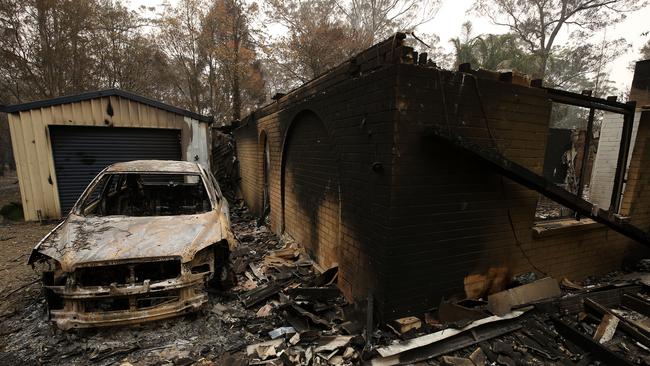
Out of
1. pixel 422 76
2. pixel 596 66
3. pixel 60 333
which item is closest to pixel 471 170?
pixel 422 76

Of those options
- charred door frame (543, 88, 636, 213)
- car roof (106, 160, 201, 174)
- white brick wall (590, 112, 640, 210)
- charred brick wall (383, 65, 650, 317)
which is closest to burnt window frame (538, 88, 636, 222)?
charred door frame (543, 88, 636, 213)

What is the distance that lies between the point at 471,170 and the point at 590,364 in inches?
83.8

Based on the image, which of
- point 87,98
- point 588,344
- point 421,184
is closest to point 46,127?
point 87,98

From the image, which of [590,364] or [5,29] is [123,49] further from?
[590,364]

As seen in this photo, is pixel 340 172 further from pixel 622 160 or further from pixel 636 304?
pixel 622 160

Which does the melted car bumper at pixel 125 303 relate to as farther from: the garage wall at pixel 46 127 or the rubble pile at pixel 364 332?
the garage wall at pixel 46 127

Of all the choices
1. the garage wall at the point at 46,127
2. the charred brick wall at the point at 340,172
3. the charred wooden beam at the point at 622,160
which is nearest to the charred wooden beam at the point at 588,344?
the charred brick wall at the point at 340,172

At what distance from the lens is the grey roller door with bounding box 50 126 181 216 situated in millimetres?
7742

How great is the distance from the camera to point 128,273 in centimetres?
303

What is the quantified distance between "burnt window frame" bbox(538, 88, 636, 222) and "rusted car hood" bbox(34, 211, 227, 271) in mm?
4546

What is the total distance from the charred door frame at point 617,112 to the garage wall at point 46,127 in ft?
31.0

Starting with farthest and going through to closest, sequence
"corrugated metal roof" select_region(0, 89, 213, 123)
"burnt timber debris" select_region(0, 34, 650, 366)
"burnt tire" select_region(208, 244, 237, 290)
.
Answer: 1. "corrugated metal roof" select_region(0, 89, 213, 123)
2. "burnt tire" select_region(208, 244, 237, 290)
3. "burnt timber debris" select_region(0, 34, 650, 366)

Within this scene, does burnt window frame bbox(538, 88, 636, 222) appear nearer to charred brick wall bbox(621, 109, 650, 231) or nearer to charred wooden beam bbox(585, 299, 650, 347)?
charred brick wall bbox(621, 109, 650, 231)

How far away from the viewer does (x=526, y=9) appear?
18.5m
